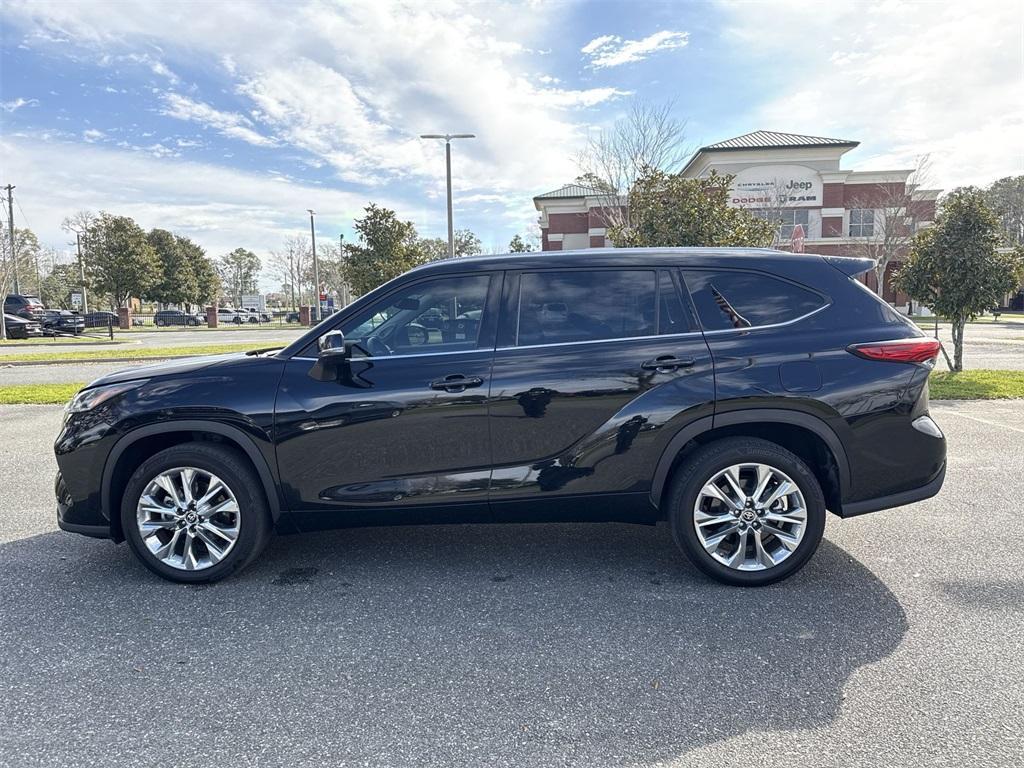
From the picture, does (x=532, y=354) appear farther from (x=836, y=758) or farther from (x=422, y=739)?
(x=836, y=758)

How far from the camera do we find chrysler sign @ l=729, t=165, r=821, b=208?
41688 millimetres

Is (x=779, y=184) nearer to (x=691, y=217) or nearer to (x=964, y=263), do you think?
(x=964, y=263)

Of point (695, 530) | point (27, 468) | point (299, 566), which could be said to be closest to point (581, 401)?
point (695, 530)

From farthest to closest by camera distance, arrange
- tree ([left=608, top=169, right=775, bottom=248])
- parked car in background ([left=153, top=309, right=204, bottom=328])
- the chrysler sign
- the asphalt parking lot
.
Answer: parked car in background ([left=153, top=309, right=204, bottom=328]) → the chrysler sign → tree ([left=608, top=169, right=775, bottom=248]) → the asphalt parking lot

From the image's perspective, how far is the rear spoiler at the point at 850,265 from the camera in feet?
11.8

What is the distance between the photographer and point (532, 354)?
136 inches

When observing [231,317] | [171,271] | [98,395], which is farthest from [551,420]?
[231,317]

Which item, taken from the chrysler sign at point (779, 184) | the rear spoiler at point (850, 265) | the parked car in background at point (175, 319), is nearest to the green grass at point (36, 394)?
the rear spoiler at point (850, 265)

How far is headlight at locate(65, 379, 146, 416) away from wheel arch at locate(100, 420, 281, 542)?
0.84ft

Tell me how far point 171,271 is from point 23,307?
21.3 m

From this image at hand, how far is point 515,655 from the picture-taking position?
2.86 meters

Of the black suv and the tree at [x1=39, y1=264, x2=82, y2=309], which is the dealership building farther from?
the tree at [x1=39, y1=264, x2=82, y2=309]

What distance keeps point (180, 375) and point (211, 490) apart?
0.67 m

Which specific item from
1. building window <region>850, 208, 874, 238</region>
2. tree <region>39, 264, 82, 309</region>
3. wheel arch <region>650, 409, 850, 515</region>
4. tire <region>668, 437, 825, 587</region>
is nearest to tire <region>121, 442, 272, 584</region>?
wheel arch <region>650, 409, 850, 515</region>
